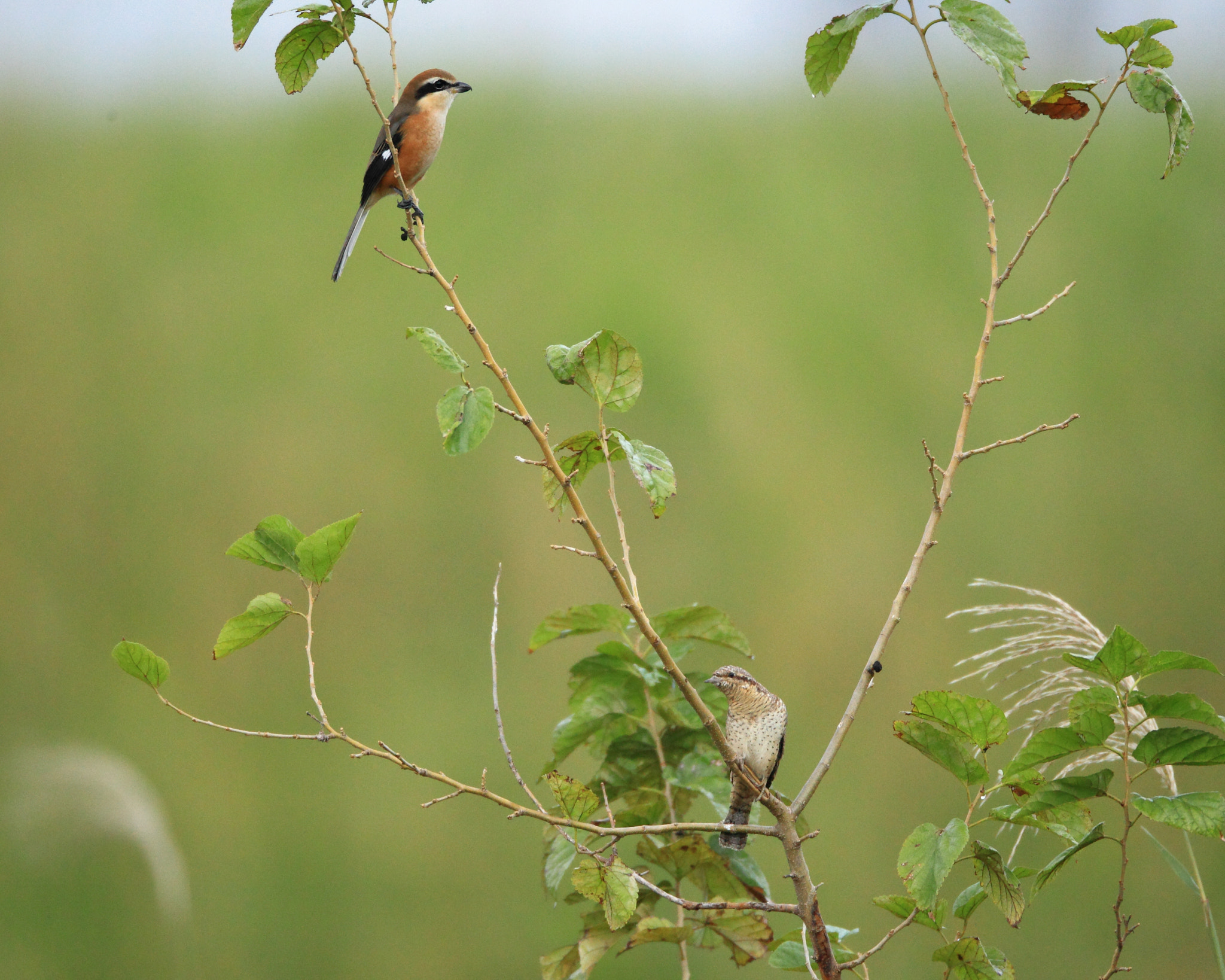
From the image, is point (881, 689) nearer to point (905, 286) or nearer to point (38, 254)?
point (905, 286)

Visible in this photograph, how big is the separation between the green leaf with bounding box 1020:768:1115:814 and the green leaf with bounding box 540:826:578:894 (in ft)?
1.45

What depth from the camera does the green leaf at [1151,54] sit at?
2.36 ft

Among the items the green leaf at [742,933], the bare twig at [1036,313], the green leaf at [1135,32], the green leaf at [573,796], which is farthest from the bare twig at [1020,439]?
the green leaf at [742,933]

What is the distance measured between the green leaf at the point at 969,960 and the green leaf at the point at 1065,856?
7 cm

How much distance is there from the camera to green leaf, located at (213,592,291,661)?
2.34 ft

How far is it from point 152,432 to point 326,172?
0.77m

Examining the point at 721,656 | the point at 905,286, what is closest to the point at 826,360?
the point at 905,286

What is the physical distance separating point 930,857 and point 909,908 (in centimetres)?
15

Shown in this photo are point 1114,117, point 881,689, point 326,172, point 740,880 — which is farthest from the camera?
point 1114,117

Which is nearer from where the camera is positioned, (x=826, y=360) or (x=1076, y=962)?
(x=1076, y=962)

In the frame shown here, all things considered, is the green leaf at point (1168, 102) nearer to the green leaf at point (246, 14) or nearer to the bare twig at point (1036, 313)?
the bare twig at point (1036, 313)

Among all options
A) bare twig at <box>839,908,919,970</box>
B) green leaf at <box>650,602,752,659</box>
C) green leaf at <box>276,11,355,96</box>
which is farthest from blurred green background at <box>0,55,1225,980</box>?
bare twig at <box>839,908,919,970</box>

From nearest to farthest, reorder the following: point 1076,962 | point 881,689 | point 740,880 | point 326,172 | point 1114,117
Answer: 1. point 740,880
2. point 1076,962
3. point 881,689
4. point 326,172
5. point 1114,117

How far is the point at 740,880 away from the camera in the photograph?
3.11ft
